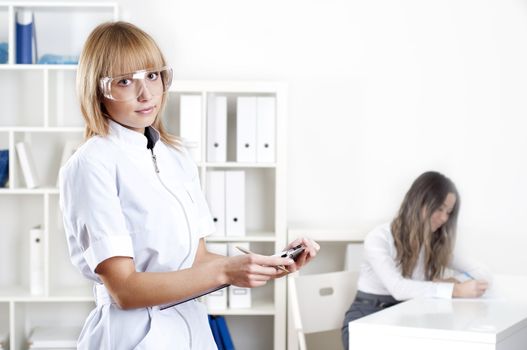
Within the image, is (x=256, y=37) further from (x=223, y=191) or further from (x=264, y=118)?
(x=223, y=191)

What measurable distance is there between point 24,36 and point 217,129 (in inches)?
38.5

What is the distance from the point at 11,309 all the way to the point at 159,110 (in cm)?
257

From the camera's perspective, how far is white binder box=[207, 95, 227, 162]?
369 centimetres

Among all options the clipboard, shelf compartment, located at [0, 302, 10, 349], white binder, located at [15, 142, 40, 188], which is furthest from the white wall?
the clipboard

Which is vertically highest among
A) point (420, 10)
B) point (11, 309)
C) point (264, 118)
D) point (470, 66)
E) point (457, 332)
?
point (420, 10)

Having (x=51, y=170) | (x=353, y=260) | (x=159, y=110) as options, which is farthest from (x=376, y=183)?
(x=159, y=110)

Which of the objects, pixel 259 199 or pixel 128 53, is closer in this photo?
pixel 128 53

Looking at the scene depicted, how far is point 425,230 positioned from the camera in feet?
11.0

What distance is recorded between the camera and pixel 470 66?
13.0ft

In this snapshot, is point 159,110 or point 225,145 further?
point 225,145

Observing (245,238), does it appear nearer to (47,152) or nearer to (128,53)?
(47,152)

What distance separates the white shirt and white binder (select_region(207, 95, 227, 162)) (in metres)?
0.82

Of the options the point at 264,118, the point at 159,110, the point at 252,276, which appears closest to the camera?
the point at 252,276

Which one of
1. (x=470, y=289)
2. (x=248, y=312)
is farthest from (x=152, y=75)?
(x=248, y=312)
